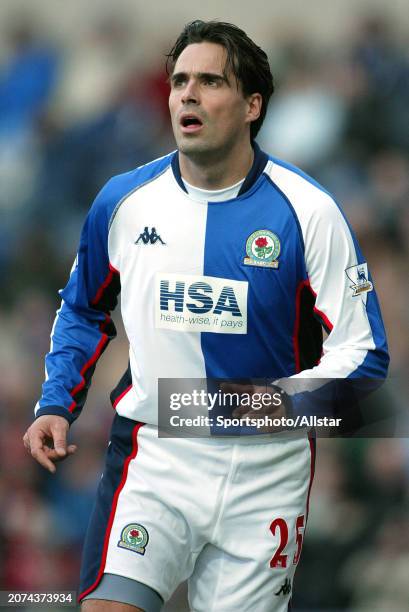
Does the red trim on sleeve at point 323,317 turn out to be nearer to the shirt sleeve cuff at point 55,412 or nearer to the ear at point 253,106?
the ear at point 253,106

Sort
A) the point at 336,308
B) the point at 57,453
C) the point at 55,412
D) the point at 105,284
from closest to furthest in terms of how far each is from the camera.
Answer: the point at 57,453
the point at 336,308
the point at 55,412
the point at 105,284

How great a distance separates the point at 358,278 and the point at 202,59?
826mm

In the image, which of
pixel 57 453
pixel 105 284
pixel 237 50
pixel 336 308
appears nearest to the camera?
pixel 57 453

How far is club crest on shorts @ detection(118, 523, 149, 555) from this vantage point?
2934 mm

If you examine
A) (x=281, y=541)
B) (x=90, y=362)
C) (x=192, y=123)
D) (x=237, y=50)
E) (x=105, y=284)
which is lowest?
(x=281, y=541)

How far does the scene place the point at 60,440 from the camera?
9.52ft

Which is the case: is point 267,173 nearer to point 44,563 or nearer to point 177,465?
point 177,465

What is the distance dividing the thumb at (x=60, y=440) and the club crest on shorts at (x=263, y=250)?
0.73 m

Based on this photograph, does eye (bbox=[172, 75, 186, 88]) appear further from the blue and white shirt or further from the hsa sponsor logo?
the hsa sponsor logo

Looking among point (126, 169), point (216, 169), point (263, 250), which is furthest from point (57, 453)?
point (126, 169)

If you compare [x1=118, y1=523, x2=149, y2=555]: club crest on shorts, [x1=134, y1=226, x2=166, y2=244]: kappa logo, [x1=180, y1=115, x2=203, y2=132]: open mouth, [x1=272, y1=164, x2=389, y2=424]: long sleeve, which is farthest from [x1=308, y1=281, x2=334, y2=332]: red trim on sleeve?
[x1=118, y1=523, x2=149, y2=555]: club crest on shorts

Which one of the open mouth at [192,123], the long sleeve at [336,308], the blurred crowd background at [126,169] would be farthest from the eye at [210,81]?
the blurred crowd background at [126,169]

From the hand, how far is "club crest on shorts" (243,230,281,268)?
73cm

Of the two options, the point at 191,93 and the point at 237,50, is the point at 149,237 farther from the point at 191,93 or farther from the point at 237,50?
the point at 237,50
